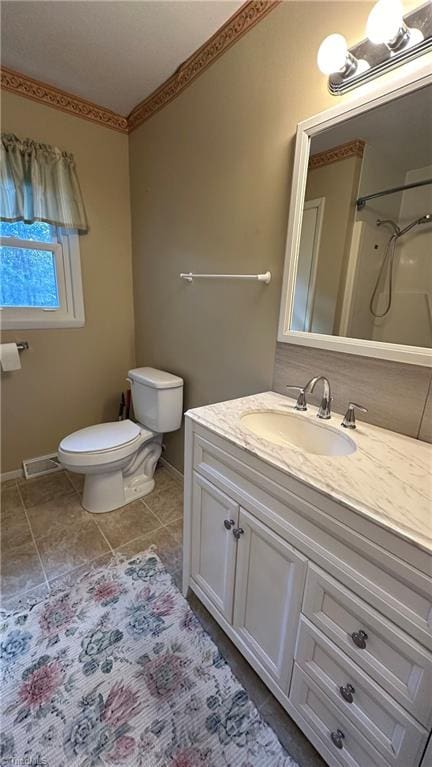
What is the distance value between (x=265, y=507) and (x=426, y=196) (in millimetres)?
1033

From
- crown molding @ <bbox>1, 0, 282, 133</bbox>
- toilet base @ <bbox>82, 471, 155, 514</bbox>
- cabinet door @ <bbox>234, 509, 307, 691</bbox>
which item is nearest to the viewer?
cabinet door @ <bbox>234, 509, 307, 691</bbox>

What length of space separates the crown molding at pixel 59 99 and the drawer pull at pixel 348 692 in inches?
113

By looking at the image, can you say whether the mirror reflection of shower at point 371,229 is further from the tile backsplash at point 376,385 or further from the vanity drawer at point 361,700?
the vanity drawer at point 361,700

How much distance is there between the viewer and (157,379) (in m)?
1.88

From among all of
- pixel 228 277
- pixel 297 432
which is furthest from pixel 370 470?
pixel 228 277

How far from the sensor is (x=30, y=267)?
1.98 meters

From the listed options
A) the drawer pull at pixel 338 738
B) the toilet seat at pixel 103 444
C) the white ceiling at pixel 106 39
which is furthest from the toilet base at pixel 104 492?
the white ceiling at pixel 106 39

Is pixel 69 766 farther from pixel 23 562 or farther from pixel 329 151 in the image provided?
pixel 329 151

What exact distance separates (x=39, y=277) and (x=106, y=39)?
1.24 m

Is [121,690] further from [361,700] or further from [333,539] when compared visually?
[333,539]

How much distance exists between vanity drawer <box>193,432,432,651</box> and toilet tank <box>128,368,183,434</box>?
2.95ft

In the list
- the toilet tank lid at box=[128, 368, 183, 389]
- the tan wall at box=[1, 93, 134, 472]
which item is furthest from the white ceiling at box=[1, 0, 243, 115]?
the toilet tank lid at box=[128, 368, 183, 389]

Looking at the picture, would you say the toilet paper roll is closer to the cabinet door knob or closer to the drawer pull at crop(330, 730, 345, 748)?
the cabinet door knob

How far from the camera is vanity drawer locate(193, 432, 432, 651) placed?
23.2 inches
